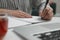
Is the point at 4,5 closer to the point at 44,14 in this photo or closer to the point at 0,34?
the point at 44,14

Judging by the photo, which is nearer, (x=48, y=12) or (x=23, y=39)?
(x=23, y=39)

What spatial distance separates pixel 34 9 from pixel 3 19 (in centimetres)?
161

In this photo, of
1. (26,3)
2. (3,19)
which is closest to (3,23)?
(3,19)

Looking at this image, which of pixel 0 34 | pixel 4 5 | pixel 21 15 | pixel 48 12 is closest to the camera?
pixel 0 34

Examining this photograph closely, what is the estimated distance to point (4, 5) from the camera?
178cm

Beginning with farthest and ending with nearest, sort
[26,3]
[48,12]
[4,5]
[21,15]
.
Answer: [26,3] < [4,5] < [21,15] < [48,12]

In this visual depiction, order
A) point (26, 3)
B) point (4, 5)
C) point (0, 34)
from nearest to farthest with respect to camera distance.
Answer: point (0, 34) < point (4, 5) < point (26, 3)

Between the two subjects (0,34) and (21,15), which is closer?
(0,34)

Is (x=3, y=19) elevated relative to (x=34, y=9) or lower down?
elevated

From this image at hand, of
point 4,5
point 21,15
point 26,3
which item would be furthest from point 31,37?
point 26,3

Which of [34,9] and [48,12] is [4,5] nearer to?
[34,9]

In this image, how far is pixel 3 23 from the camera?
458mm

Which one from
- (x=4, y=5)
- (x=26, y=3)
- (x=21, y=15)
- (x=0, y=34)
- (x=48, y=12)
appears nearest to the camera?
(x=0, y=34)

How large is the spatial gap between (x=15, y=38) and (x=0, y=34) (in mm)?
67
